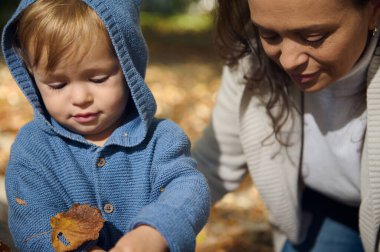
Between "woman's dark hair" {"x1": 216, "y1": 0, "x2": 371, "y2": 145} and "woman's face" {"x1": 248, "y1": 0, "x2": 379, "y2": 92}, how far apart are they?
0.31 meters

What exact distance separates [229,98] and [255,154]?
0.26 meters

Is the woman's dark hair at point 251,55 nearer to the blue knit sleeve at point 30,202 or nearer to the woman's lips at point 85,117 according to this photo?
the woman's lips at point 85,117

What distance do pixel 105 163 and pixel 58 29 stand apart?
0.40 metres

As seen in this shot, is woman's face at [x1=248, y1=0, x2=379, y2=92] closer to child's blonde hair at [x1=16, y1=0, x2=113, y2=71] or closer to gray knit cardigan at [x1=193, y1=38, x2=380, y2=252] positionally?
gray knit cardigan at [x1=193, y1=38, x2=380, y2=252]

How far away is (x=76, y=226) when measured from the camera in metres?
1.72

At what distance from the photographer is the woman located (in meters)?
2.03

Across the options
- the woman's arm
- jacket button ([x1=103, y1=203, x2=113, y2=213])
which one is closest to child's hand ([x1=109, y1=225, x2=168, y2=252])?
jacket button ([x1=103, y1=203, x2=113, y2=213])

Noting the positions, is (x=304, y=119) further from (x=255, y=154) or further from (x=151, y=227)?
(x=151, y=227)

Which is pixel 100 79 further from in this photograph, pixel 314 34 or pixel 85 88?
pixel 314 34

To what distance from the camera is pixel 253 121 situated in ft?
8.60

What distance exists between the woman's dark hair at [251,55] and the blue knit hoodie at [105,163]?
0.60 m

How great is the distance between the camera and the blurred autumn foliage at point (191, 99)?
11.3ft

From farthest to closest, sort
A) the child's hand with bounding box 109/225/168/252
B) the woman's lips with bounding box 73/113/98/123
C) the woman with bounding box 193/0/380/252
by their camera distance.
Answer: the woman with bounding box 193/0/380/252 → the woman's lips with bounding box 73/113/98/123 → the child's hand with bounding box 109/225/168/252

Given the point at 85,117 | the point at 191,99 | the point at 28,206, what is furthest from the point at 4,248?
the point at 191,99
